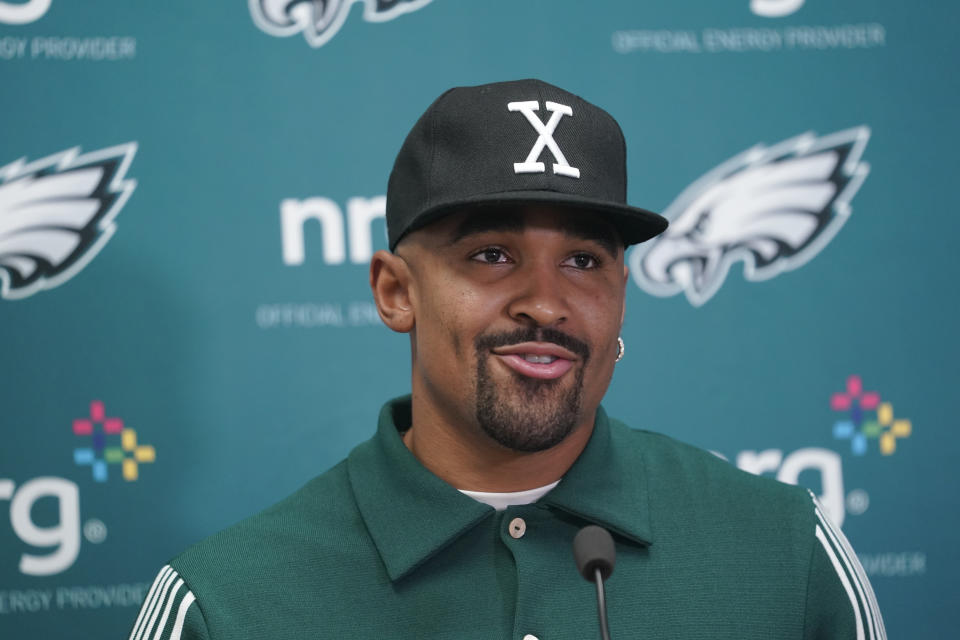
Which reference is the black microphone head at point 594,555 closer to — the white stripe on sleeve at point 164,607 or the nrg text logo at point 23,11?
the white stripe on sleeve at point 164,607

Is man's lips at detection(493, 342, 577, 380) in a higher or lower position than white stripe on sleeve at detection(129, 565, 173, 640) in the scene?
higher

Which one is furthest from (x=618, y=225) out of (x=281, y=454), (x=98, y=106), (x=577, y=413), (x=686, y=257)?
(x=98, y=106)

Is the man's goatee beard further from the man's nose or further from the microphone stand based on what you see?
the microphone stand

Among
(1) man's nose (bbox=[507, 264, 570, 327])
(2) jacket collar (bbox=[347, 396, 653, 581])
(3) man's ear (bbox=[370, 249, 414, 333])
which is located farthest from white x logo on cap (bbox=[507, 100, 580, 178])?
(2) jacket collar (bbox=[347, 396, 653, 581])

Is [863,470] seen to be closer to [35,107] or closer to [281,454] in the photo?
[281,454]

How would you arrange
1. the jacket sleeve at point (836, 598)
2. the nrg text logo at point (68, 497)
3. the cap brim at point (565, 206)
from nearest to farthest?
the cap brim at point (565, 206)
the jacket sleeve at point (836, 598)
the nrg text logo at point (68, 497)

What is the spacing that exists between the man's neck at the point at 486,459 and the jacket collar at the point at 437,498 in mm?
28

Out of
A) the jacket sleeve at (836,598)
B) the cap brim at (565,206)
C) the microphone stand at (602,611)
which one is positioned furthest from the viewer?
the jacket sleeve at (836,598)

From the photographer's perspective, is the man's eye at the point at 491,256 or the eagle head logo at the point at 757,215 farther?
the eagle head logo at the point at 757,215

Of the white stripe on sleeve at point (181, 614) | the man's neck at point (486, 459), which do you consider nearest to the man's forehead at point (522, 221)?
the man's neck at point (486, 459)

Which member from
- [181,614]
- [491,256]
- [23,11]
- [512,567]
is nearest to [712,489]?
[512,567]

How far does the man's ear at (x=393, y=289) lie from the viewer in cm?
122

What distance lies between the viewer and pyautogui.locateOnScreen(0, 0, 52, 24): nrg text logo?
5.50ft

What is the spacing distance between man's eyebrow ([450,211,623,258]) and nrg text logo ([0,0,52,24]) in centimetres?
100
